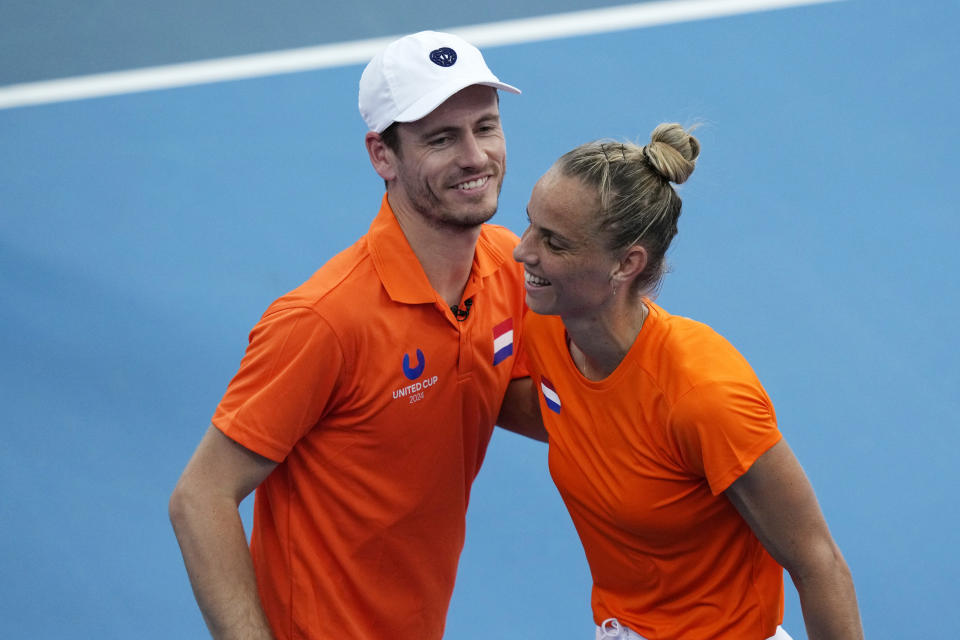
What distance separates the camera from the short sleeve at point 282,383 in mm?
2852

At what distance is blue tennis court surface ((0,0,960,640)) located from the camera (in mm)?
5043

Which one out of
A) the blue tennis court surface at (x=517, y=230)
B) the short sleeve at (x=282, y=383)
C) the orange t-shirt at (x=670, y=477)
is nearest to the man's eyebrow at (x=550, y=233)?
the orange t-shirt at (x=670, y=477)

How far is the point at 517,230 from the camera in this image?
655 centimetres

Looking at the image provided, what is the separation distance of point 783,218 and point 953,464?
5.91ft

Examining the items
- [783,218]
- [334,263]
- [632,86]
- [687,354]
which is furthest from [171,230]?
[687,354]

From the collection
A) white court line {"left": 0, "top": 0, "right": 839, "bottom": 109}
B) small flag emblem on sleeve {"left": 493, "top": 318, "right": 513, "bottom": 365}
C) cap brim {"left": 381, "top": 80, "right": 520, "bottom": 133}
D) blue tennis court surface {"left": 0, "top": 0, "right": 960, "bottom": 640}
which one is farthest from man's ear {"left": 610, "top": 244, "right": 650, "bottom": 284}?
white court line {"left": 0, "top": 0, "right": 839, "bottom": 109}

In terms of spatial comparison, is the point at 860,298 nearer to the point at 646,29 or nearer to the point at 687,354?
the point at 646,29

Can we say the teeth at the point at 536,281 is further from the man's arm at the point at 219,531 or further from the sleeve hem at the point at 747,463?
the man's arm at the point at 219,531

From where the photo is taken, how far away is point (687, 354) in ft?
9.21

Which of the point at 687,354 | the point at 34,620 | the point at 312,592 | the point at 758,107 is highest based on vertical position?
the point at 758,107

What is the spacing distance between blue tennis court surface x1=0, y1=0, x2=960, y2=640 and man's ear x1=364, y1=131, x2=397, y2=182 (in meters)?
2.36

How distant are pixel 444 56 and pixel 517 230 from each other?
3.55 meters

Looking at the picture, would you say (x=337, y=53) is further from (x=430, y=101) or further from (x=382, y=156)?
(x=430, y=101)

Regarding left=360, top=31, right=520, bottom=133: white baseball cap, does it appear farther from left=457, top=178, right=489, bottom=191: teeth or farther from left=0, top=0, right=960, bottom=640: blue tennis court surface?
left=0, top=0, right=960, bottom=640: blue tennis court surface
